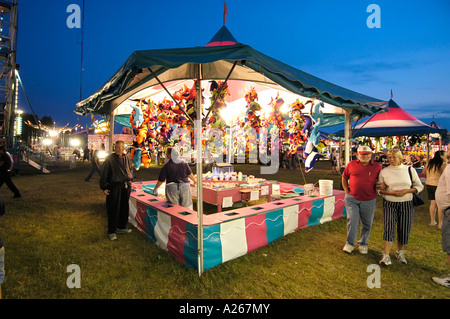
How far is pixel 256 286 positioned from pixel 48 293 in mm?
2332

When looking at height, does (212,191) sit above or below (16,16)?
below

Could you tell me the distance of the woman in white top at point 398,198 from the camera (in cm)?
325

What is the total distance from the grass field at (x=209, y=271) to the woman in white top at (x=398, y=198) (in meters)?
0.43

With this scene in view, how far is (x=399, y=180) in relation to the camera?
128 inches

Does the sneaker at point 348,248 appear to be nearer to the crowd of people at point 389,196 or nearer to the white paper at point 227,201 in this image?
the crowd of people at point 389,196

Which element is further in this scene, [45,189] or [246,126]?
[45,189]

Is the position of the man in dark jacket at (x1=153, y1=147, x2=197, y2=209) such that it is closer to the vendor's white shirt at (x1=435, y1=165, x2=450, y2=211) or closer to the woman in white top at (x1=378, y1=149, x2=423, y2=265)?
the woman in white top at (x1=378, y1=149, x2=423, y2=265)

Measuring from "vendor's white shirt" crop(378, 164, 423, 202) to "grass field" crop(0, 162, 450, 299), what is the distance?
0.96 m

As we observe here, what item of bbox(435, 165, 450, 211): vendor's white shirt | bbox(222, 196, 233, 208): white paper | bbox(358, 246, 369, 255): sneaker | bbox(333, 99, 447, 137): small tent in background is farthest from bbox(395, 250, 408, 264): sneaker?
bbox(333, 99, 447, 137): small tent in background

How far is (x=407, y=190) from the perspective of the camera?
3.19m

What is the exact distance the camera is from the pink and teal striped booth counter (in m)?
3.20
